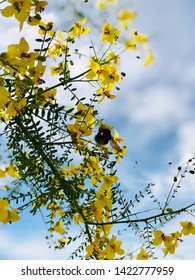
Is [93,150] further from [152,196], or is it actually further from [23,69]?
[23,69]

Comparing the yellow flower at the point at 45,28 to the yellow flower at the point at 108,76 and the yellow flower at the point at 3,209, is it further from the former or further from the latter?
the yellow flower at the point at 3,209

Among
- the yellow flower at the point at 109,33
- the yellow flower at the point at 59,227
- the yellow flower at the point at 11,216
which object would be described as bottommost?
the yellow flower at the point at 11,216

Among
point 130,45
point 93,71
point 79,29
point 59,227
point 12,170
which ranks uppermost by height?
point 79,29

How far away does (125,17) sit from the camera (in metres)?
2.58

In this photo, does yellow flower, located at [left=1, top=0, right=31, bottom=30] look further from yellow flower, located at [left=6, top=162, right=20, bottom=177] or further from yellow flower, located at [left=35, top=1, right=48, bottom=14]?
yellow flower, located at [left=6, top=162, right=20, bottom=177]

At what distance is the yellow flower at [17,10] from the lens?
2.07 m

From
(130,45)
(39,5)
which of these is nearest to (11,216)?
(39,5)

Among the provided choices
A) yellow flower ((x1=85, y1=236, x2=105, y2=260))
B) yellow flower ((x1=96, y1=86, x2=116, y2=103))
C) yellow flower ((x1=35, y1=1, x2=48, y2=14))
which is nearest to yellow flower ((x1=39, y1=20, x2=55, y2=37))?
yellow flower ((x1=35, y1=1, x2=48, y2=14))

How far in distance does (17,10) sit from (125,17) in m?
0.70

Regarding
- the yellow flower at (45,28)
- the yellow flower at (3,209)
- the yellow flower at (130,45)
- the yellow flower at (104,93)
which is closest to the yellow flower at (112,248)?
the yellow flower at (3,209)

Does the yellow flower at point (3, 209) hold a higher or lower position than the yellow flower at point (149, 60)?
lower

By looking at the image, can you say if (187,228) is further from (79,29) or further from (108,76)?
(79,29)

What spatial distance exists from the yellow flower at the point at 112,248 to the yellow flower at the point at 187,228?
13.8 inches

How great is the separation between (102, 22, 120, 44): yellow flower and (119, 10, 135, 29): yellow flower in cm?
5
